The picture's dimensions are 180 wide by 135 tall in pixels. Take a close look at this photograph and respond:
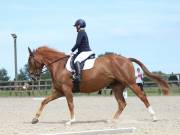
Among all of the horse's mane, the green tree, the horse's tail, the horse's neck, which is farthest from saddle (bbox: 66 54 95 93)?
the green tree

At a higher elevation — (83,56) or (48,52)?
(48,52)

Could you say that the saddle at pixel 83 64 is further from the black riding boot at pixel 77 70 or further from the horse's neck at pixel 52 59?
the horse's neck at pixel 52 59

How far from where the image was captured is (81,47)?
45.4 feet

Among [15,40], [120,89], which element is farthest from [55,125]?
[15,40]

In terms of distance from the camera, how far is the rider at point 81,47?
45.1ft

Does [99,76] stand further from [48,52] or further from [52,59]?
[48,52]

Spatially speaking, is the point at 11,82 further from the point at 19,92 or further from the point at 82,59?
the point at 82,59

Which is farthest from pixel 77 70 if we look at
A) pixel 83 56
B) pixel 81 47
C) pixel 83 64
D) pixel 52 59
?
pixel 52 59

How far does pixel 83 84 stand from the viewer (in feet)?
46.1

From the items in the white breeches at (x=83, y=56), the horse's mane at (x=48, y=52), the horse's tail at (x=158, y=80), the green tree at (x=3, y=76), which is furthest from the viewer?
the green tree at (x=3, y=76)

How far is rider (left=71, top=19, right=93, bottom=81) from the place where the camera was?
13.8 meters

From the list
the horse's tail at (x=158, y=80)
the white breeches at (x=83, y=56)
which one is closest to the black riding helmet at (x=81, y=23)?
the white breeches at (x=83, y=56)

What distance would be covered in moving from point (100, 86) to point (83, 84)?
47 centimetres

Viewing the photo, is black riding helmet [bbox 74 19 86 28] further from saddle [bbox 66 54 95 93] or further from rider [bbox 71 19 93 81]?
saddle [bbox 66 54 95 93]
